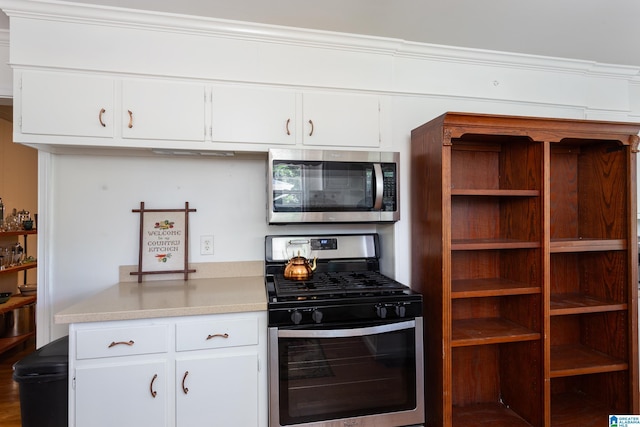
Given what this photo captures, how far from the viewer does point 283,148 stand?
1842mm

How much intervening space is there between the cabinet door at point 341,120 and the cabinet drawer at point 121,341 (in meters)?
1.27

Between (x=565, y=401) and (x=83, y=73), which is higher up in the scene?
(x=83, y=73)

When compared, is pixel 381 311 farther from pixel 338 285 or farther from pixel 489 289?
pixel 489 289

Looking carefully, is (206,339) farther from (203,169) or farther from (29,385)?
(203,169)

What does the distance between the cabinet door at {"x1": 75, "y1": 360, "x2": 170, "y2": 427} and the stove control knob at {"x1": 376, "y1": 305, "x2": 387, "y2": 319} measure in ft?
3.43

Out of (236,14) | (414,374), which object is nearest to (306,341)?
(414,374)

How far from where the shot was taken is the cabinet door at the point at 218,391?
148 centimetres

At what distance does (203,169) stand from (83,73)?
788 millimetres

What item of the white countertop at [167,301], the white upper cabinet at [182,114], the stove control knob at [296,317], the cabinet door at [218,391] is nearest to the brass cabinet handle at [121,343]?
the white countertop at [167,301]

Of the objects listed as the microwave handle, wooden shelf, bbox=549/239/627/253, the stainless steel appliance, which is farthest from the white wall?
wooden shelf, bbox=549/239/627/253

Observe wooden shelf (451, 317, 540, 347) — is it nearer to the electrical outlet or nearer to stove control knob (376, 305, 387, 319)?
stove control knob (376, 305, 387, 319)

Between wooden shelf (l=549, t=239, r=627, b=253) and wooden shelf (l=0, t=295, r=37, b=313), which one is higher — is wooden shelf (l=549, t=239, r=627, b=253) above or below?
above

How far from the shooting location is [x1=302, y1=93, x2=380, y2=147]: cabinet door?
6.23 feet

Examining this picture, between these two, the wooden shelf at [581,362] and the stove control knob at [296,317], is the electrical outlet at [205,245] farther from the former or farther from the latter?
the wooden shelf at [581,362]
